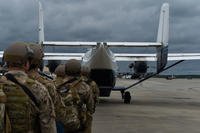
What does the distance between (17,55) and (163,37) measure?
75.9ft

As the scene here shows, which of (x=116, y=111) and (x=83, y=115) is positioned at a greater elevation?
(x=83, y=115)

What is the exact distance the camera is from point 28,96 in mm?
3662

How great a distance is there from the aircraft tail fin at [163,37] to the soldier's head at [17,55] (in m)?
19.4

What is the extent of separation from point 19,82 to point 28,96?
12 centimetres

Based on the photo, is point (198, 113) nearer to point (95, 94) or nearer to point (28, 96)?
point (95, 94)

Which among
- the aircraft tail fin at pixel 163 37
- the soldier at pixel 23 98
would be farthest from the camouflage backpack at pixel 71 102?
the aircraft tail fin at pixel 163 37

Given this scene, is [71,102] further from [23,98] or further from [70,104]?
[23,98]


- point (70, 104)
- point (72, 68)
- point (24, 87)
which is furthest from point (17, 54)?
point (72, 68)

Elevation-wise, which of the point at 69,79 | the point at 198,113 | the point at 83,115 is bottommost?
the point at 198,113

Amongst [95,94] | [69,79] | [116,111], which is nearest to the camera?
[69,79]

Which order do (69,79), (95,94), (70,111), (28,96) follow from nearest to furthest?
(28,96) → (70,111) → (69,79) → (95,94)

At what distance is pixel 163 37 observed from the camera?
26.5 m

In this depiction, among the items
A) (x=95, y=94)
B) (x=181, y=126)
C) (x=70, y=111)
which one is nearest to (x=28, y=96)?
(x=70, y=111)

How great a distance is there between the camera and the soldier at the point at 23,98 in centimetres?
359
